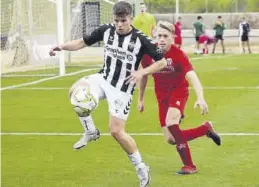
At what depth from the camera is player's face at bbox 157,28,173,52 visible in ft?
31.2

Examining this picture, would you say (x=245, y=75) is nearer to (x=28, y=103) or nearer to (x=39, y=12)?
(x=39, y=12)

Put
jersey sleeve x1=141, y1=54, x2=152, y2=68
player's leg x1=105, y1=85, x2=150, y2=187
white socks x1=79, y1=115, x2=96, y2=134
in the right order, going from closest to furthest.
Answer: player's leg x1=105, y1=85, x2=150, y2=187 < white socks x1=79, y1=115, x2=96, y2=134 < jersey sleeve x1=141, y1=54, x2=152, y2=68

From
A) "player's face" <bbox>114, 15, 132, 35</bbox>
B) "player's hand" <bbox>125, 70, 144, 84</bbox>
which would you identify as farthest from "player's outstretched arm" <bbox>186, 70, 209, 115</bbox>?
"player's face" <bbox>114, 15, 132, 35</bbox>

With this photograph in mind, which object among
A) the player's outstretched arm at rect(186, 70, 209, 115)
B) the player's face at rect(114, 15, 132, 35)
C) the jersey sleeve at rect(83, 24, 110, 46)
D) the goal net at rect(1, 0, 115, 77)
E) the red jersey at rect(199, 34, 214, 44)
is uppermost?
the player's face at rect(114, 15, 132, 35)

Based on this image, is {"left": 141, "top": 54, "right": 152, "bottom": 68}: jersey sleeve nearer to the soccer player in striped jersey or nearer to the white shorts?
the soccer player in striped jersey

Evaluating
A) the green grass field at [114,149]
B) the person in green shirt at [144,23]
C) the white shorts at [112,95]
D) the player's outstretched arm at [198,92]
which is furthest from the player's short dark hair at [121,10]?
the person in green shirt at [144,23]

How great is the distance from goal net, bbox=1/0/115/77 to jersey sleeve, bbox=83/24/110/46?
55.3ft

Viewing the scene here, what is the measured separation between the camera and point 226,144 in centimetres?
1205

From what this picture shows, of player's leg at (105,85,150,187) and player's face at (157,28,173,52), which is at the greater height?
player's face at (157,28,173,52)

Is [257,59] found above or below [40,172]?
below

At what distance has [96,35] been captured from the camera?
9.12 meters

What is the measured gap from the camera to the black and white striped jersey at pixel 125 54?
8.79 meters

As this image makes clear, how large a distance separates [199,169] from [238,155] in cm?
116

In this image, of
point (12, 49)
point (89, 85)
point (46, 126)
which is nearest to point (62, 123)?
point (46, 126)
